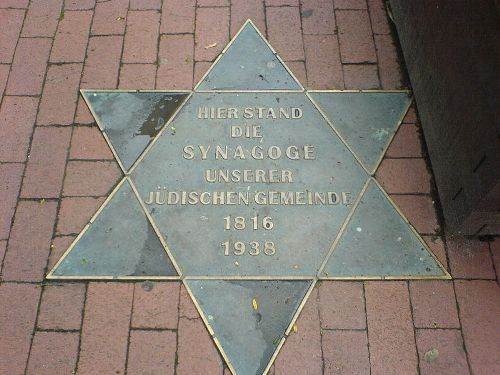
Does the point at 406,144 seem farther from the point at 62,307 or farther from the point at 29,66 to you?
the point at 29,66

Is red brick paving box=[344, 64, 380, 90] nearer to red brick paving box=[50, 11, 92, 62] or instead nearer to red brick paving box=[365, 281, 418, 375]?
red brick paving box=[365, 281, 418, 375]

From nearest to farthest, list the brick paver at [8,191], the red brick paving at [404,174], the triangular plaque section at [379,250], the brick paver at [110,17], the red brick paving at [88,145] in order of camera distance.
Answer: the triangular plaque section at [379,250]
the brick paver at [8,191]
the red brick paving at [404,174]
the red brick paving at [88,145]
the brick paver at [110,17]

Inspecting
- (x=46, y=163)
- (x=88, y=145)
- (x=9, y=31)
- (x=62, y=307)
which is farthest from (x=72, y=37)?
(x=62, y=307)

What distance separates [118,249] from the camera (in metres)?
2.77

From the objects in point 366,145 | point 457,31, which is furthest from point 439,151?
point 457,31

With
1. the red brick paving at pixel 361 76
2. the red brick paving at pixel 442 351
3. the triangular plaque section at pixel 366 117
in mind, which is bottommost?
the red brick paving at pixel 442 351

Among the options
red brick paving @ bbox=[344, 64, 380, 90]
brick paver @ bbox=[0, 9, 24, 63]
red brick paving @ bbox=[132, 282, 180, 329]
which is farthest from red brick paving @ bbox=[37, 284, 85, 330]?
red brick paving @ bbox=[344, 64, 380, 90]

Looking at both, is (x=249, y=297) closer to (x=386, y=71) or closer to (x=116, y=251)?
(x=116, y=251)

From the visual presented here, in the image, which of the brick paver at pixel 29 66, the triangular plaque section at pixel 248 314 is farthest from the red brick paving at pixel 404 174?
the brick paver at pixel 29 66

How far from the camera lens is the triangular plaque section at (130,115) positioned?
3088 millimetres

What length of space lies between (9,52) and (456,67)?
306cm

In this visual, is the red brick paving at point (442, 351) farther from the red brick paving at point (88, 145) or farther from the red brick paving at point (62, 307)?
the red brick paving at point (88, 145)

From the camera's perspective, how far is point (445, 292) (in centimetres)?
267

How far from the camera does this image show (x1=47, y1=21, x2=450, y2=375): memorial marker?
267 centimetres
